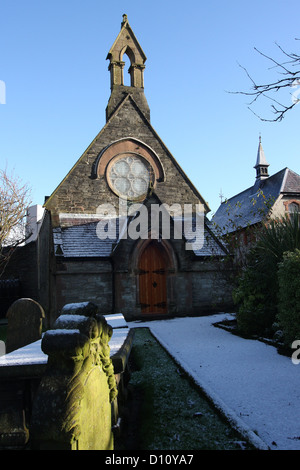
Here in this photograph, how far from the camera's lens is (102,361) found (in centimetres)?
305

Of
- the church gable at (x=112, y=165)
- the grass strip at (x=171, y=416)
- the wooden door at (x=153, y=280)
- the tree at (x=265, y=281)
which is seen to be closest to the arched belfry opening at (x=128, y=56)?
the church gable at (x=112, y=165)

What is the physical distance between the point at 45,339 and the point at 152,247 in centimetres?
1091

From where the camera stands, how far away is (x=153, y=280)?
13.1 meters

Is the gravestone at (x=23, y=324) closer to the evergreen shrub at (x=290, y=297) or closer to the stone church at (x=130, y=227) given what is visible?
the evergreen shrub at (x=290, y=297)

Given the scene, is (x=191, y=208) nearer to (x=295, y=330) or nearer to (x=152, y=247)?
(x=152, y=247)

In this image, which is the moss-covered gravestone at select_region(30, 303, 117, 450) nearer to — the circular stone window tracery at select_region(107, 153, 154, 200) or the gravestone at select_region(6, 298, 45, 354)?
the gravestone at select_region(6, 298, 45, 354)

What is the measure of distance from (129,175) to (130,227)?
4326 mm

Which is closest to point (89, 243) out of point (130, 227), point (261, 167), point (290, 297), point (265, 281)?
point (130, 227)

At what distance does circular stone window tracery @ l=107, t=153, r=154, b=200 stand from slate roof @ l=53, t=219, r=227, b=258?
197cm

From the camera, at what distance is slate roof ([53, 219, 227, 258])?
12.6 meters

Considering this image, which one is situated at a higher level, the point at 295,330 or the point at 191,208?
the point at 191,208

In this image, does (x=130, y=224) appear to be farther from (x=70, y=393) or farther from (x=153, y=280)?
(x=70, y=393)

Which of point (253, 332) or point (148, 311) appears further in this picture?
point (148, 311)
